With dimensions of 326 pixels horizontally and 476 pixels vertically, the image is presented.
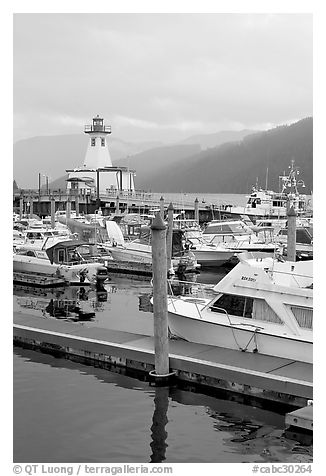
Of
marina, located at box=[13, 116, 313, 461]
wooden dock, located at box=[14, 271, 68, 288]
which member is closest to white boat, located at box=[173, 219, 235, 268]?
wooden dock, located at box=[14, 271, 68, 288]

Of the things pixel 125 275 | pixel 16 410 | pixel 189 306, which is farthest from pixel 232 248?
pixel 16 410

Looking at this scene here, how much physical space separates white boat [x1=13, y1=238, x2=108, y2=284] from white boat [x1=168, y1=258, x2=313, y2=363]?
477 inches

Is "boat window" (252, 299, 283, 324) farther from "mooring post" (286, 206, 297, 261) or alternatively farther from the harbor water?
"mooring post" (286, 206, 297, 261)

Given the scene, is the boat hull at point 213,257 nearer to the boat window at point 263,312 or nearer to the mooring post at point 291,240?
the mooring post at point 291,240

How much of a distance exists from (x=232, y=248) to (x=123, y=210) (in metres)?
27.6

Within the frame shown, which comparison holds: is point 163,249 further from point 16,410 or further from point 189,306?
point 16,410

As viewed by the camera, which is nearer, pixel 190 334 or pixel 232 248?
pixel 190 334

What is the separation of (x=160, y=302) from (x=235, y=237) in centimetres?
2459

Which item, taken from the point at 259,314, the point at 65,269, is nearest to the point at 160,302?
the point at 259,314

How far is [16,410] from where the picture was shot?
11.3m

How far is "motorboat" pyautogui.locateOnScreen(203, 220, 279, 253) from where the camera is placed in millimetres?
34906

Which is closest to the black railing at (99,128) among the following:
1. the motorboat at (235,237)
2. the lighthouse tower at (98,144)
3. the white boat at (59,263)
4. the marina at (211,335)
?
the lighthouse tower at (98,144)

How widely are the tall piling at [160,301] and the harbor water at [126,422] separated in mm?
582

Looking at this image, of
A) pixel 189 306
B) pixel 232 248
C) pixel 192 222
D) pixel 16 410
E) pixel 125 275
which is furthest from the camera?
pixel 192 222
